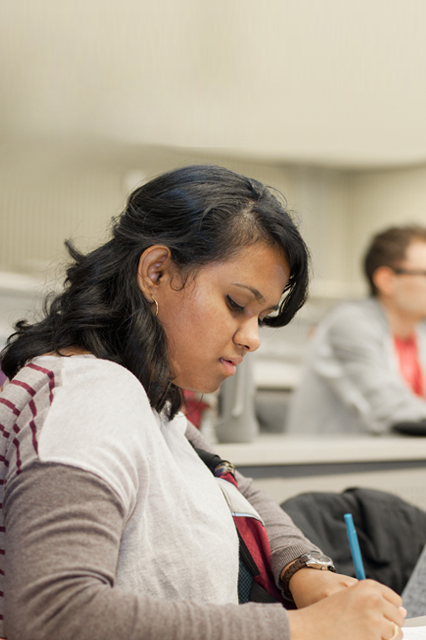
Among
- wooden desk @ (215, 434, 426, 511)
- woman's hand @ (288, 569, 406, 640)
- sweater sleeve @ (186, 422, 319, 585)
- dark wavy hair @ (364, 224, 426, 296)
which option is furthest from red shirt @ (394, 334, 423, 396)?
woman's hand @ (288, 569, 406, 640)

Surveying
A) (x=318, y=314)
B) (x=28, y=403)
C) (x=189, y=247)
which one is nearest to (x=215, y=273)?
(x=189, y=247)

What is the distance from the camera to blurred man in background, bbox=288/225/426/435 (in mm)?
2508

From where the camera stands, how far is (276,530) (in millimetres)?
961

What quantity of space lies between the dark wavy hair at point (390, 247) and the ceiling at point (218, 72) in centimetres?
162

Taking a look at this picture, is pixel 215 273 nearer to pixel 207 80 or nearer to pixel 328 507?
pixel 328 507

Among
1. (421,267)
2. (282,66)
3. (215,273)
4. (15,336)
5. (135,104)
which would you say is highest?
(282,66)

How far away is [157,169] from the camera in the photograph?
14.6 feet

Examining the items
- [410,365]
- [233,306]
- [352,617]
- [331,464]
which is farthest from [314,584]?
[410,365]

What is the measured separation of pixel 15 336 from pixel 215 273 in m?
0.30

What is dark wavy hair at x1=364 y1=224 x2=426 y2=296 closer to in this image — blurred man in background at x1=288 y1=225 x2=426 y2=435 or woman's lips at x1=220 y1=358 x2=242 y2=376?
blurred man in background at x1=288 y1=225 x2=426 y2=435

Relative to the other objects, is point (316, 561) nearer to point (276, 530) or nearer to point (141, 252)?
point (276, 530)

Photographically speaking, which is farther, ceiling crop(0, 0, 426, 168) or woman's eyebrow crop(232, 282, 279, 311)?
ceiling crop(0, 0, 426, 168)

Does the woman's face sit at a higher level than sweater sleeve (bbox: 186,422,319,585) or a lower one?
higher

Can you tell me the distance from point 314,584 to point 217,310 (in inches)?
15.3
